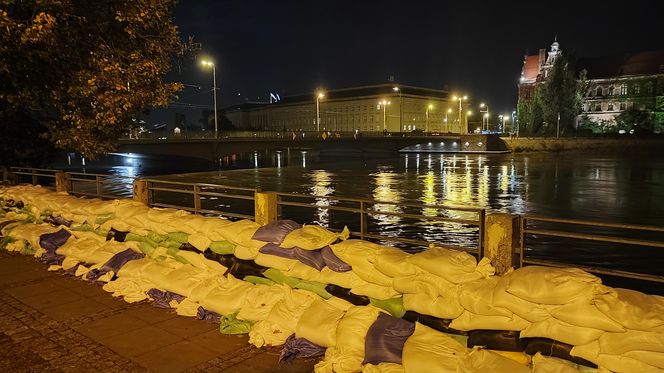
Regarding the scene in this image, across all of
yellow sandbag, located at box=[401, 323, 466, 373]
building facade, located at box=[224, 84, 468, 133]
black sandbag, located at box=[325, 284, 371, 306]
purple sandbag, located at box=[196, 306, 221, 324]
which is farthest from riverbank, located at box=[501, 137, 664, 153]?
yellow sandbag, located at box=[401, 323, 466, 373]

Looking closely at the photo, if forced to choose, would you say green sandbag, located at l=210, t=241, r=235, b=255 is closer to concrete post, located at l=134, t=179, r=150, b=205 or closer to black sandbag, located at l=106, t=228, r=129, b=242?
black sandbag, located at l=106, t=228, r=129, b=242

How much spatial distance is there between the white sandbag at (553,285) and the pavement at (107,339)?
2021 millimetres

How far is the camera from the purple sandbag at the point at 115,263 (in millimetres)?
7123

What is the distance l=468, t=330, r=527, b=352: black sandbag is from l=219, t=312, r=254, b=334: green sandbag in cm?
241

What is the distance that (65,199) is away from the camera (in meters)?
9.13

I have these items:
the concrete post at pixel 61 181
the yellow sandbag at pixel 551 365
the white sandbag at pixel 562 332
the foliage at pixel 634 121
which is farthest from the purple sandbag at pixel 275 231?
the foliage at pixel 634 121

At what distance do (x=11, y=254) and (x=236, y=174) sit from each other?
1168 inches

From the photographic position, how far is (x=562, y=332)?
3600 millimetres

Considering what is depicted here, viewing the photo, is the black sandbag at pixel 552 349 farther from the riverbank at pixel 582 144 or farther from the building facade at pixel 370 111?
the building facade at pixel 370 111

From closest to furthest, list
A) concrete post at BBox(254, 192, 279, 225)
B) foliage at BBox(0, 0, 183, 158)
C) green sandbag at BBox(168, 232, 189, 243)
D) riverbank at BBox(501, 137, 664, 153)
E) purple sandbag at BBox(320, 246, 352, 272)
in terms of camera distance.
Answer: purple sandbag at BBox(320, 246, 352, 272) < green sandbag at BBox(168, 232, 189, 243) < concrete post at BBox(254, 192, 279, 225) < foliage at BBox(0, 0, 183, 158) < riverbank at BBox(501, 137, 664, 153)

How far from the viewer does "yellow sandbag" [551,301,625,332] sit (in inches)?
133

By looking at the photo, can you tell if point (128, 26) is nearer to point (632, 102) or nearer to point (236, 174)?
point (236, 174)

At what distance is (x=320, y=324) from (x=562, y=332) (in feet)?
7.06

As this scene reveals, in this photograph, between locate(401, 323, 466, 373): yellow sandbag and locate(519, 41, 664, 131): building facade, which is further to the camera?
locate(519, 41, 664, 131): building facade
